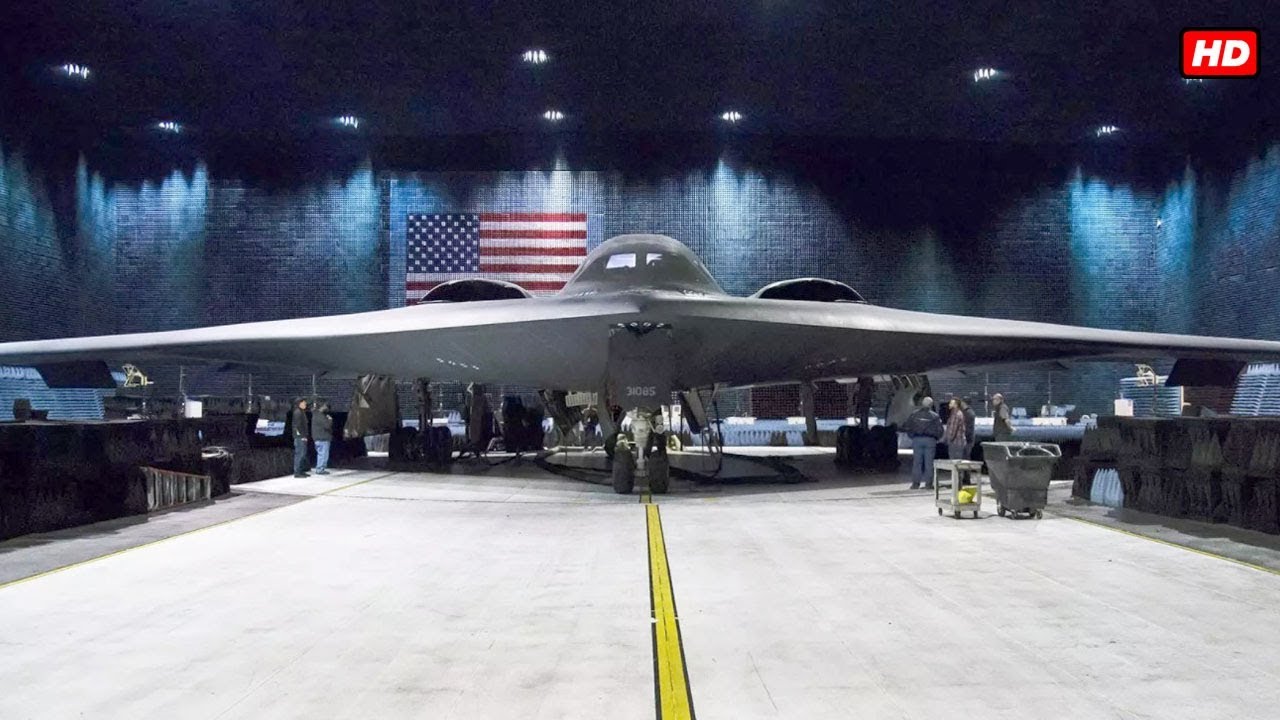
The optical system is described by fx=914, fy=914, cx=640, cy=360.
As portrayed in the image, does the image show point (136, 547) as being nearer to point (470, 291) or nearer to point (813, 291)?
point (470, 291)

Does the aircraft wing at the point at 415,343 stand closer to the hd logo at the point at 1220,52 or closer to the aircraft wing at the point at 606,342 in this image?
the aircraft wing at the point at 606,342

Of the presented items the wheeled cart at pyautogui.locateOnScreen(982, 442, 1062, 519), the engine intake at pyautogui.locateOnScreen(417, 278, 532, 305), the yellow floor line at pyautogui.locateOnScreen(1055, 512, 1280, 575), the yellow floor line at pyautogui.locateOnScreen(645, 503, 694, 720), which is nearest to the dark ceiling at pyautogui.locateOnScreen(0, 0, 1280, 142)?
the engine intake at pyautogui.locateOnScreen(417, 278, 532, 305)

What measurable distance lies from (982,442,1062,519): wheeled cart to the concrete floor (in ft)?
1.14

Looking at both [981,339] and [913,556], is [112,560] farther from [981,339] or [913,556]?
[981,339]

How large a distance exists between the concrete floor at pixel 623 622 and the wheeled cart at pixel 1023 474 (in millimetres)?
349

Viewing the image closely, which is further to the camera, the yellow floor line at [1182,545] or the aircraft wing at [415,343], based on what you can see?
the aircraft wing at [415,343]

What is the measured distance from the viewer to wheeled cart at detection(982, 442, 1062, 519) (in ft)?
26.7

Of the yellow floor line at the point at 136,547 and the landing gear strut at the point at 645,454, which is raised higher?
the landing gear strut at the point at 645,454

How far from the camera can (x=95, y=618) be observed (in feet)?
14.9

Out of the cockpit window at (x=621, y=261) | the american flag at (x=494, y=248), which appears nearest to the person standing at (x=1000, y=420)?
the cockpit window at (x=621, y=261)

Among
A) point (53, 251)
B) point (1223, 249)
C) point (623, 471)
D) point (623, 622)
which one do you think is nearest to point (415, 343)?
point (623, 471)

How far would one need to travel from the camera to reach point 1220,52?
17047 millimetres

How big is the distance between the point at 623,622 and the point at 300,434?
9.69 m

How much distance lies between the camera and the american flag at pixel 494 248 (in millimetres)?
24375
